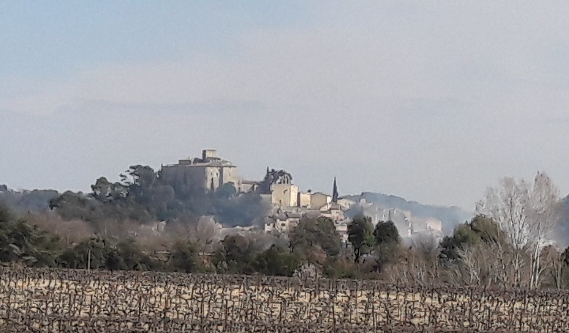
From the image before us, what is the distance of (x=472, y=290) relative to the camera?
1057 centimetres

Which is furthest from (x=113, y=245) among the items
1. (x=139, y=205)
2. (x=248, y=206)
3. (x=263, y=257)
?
(x=248, y=206)

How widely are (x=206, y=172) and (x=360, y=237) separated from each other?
1486 centimetres

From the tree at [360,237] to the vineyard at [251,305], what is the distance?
1217 centimetres

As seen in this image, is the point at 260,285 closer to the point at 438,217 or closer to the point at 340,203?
the point at 438,217

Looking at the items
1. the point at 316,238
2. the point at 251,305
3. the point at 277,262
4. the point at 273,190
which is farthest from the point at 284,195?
the point at 251,305

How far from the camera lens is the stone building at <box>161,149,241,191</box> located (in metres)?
36.4

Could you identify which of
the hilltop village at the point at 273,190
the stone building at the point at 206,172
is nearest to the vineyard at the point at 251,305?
the hilltop village at the point at 273,190

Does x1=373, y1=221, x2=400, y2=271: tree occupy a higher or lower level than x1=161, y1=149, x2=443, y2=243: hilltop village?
lower

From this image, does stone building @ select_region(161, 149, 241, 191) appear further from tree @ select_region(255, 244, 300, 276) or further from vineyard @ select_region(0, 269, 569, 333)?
vineyard @ select_region(0, 269, 569, 333)

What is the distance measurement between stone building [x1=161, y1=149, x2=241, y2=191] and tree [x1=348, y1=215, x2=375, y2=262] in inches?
527

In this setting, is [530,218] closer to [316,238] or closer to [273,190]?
[316,238]

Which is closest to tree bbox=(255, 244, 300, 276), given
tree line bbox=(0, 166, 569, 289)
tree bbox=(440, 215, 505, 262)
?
tree line bbox=(0, 166, 569, 289)

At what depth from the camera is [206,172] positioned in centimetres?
3684

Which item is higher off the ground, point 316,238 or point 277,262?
point 316,238
